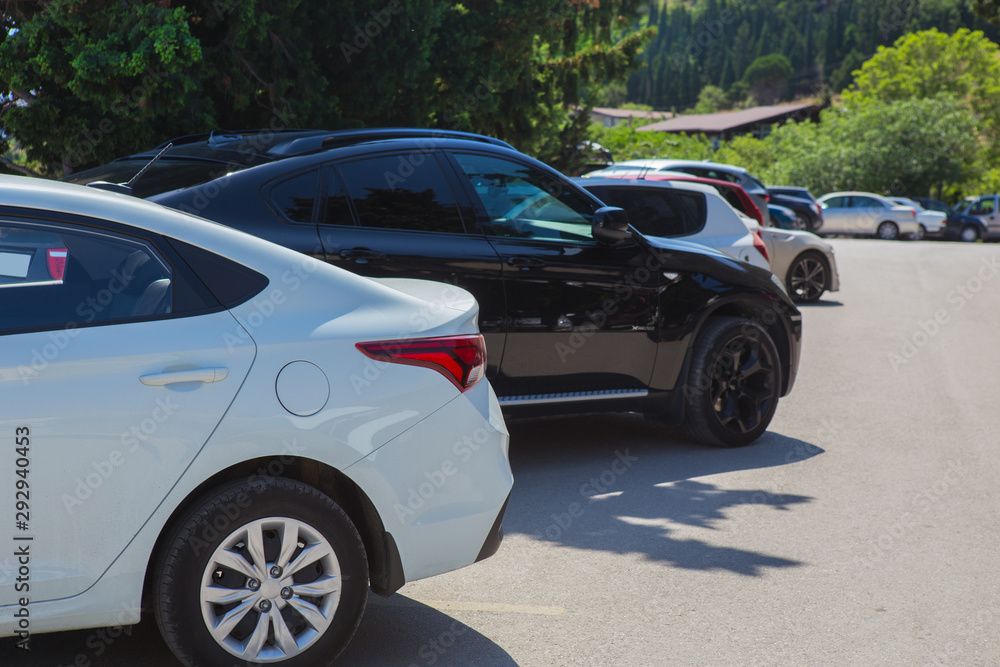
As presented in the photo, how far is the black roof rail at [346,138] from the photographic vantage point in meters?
5.35

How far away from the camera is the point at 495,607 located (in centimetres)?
410

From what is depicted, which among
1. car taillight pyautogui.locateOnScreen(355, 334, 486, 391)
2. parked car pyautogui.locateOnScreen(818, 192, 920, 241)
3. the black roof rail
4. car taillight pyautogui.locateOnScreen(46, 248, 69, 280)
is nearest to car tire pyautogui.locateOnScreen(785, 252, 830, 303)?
the black roof rail

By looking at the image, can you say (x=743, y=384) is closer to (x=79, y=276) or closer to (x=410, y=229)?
(x=410, y=229)

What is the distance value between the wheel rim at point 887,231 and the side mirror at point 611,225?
109ft

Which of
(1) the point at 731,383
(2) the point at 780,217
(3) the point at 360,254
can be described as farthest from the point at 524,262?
(2) the point at 780,217

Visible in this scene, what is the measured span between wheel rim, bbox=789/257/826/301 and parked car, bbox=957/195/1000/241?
25.8m

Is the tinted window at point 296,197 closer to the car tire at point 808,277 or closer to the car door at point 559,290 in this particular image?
the car door at point 559,290

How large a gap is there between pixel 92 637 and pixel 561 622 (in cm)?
175

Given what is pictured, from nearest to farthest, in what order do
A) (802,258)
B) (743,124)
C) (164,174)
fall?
1. (164,174)
2. (802,258)
3. (743,124)

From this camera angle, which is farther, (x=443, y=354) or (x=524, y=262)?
(x=524, y=262)

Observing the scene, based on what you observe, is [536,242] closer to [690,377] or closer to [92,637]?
[690,377]

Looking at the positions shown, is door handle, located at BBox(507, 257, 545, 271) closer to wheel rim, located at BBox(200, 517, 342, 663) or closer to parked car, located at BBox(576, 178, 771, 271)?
wheel rim, located at BBox(200, 517, 342, 663)

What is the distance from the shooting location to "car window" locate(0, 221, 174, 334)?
120 inches

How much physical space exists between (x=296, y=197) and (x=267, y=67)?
5072 mm
